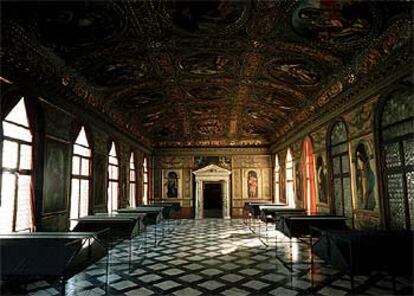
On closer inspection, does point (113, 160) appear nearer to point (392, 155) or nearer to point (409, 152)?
point (392, 155)

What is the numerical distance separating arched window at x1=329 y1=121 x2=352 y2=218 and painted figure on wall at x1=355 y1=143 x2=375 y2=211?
0.78 meters

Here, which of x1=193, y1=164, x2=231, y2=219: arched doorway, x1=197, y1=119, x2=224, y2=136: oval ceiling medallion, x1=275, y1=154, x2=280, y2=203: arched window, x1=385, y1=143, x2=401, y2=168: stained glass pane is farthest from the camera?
x1=193, y1=164, x2=231, y2=219: arched doorway

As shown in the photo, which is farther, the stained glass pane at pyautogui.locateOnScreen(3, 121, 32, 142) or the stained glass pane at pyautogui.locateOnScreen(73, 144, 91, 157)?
the stained glass pane at pyautogui.locateOnScreen(73, 144, 91, 157)

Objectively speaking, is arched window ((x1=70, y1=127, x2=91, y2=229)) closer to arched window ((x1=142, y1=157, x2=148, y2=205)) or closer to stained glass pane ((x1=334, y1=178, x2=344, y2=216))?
stained glass pane ((x1=334, y1=178, x2=344, y2=216))

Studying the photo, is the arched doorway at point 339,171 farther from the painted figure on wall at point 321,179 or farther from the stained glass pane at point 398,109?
the stained glass pane at point 398,109

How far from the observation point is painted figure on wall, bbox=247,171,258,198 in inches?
879

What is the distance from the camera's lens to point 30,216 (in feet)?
26.0

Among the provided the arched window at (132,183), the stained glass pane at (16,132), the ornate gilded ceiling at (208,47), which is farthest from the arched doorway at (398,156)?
the arched window at (132,183)

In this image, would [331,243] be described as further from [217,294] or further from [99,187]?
[99,187]

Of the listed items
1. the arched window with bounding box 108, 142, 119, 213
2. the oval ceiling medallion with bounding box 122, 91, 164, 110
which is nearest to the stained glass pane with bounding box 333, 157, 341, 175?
the oval ceiling medallion with bounding box 122, 91, 164, 110

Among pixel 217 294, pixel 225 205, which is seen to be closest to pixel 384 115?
pixel 217 294

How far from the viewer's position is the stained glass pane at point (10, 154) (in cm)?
703

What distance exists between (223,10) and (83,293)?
19.2 feet

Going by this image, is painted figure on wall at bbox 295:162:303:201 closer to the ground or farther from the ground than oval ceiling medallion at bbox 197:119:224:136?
closer to the ground
